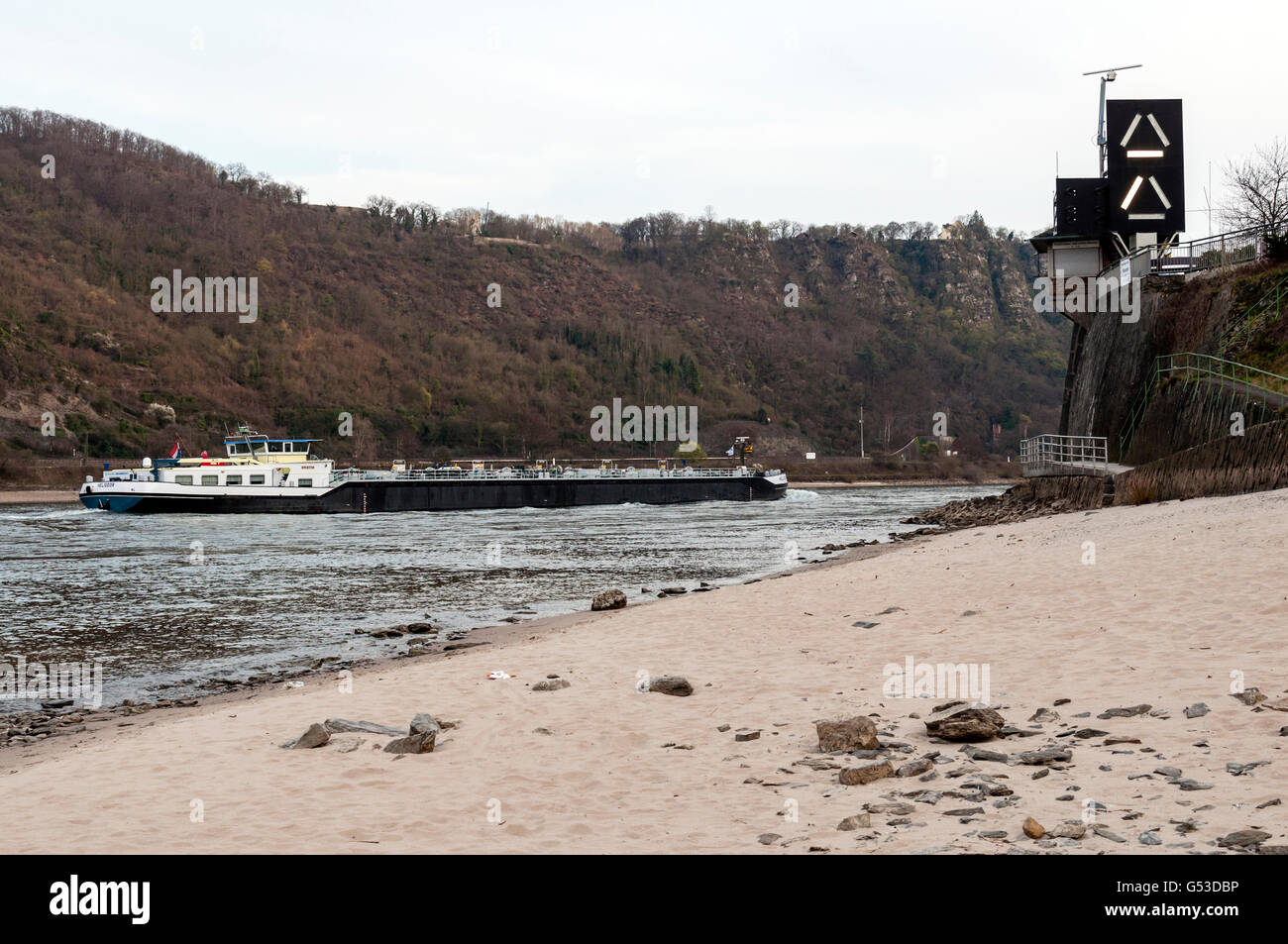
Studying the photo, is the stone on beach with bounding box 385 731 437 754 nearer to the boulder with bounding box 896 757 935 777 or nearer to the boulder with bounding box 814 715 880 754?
the boulder with bounding box 814 715 880 754

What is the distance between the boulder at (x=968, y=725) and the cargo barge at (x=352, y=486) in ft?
204

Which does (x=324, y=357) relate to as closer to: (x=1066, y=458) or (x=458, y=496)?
(x=458, y=496)

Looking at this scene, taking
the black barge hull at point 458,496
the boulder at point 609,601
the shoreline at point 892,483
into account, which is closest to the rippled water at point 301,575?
the boulder at point 609,601

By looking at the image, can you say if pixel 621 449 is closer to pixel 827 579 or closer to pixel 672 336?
pixel 672 336

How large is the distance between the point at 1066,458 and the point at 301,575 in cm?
3230

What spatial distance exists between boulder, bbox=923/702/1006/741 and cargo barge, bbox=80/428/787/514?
2447 inches

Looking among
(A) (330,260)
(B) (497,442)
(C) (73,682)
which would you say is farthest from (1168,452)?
(A) (330,260)

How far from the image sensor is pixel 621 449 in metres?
151

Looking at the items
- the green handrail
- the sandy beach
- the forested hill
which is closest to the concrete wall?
the green handrail

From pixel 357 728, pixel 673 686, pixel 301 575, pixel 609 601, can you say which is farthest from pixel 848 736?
pixel 301 575

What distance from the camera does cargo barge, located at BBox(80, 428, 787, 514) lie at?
209 feet

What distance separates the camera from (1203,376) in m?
27.8

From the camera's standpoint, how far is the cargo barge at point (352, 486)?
209ft

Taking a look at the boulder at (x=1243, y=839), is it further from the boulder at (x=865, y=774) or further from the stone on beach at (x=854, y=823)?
the boulder at (x=865, y=774)
